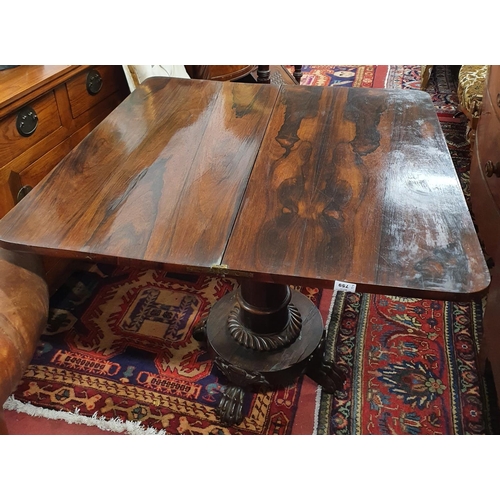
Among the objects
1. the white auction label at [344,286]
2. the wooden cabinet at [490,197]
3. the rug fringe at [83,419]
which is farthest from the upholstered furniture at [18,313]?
the wooden cabinet at [490,197]

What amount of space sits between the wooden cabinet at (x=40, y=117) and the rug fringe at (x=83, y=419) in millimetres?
439

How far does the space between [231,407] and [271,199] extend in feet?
2.00

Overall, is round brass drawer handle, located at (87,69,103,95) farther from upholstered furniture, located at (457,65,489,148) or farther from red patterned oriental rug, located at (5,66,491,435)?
upholstered furniture, located at (457,65,489,148)

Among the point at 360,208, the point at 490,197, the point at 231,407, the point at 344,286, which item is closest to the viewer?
the point at 344,286

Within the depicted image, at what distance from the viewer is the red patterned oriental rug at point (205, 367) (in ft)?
4.12

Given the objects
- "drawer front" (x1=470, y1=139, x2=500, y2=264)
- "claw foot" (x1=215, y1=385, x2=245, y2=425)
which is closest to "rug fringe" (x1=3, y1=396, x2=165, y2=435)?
"claw foot" (x1=215, y1=385, x2=245, y2=425)

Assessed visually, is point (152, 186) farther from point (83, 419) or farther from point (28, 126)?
point (83, 419)

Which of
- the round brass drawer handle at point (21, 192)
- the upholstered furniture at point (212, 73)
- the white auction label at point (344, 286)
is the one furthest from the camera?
the upholstered furniture at point (212, 73)

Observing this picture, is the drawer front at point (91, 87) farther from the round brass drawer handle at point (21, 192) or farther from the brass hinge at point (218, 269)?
the brass hinge at point (218, 269)

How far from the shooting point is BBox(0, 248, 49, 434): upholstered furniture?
91cm

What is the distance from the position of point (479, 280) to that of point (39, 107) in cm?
124

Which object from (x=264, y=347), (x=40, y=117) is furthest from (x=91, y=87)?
(x=264, y=347)

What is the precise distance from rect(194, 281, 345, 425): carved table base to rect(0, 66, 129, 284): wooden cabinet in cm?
69

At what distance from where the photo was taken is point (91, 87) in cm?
157
